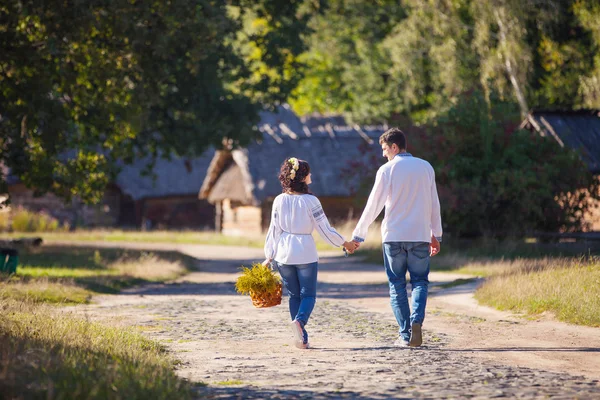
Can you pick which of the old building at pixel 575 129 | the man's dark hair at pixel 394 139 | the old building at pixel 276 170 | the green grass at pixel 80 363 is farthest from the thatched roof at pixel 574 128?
the green grass at pixel 80 363

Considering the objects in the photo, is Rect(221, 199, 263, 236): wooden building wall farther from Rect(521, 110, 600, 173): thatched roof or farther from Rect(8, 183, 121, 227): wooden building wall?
Rect(521, 110, 600, 173): thatched roof

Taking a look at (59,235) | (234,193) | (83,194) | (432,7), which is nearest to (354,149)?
(234,193)

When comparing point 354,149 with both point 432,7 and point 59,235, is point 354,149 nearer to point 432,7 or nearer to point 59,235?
point 432,7

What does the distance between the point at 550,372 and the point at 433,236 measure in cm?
266

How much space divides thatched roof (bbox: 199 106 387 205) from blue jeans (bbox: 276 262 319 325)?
103 ft

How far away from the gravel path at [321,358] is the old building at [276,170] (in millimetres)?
28683

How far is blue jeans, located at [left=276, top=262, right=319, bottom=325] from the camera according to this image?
34.4 ft

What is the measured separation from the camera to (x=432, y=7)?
40.0m

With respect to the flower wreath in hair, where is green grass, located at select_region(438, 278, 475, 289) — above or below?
below

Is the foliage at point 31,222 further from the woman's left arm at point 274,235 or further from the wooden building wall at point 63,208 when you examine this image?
the woman's left arm at point 274,235

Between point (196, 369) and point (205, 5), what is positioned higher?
point (205, 5)

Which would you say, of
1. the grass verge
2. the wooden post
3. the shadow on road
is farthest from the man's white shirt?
the wooden post

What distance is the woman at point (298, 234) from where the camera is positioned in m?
10.6

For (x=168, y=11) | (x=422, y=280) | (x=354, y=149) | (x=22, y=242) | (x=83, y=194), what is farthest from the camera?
(x=354, y=149)
